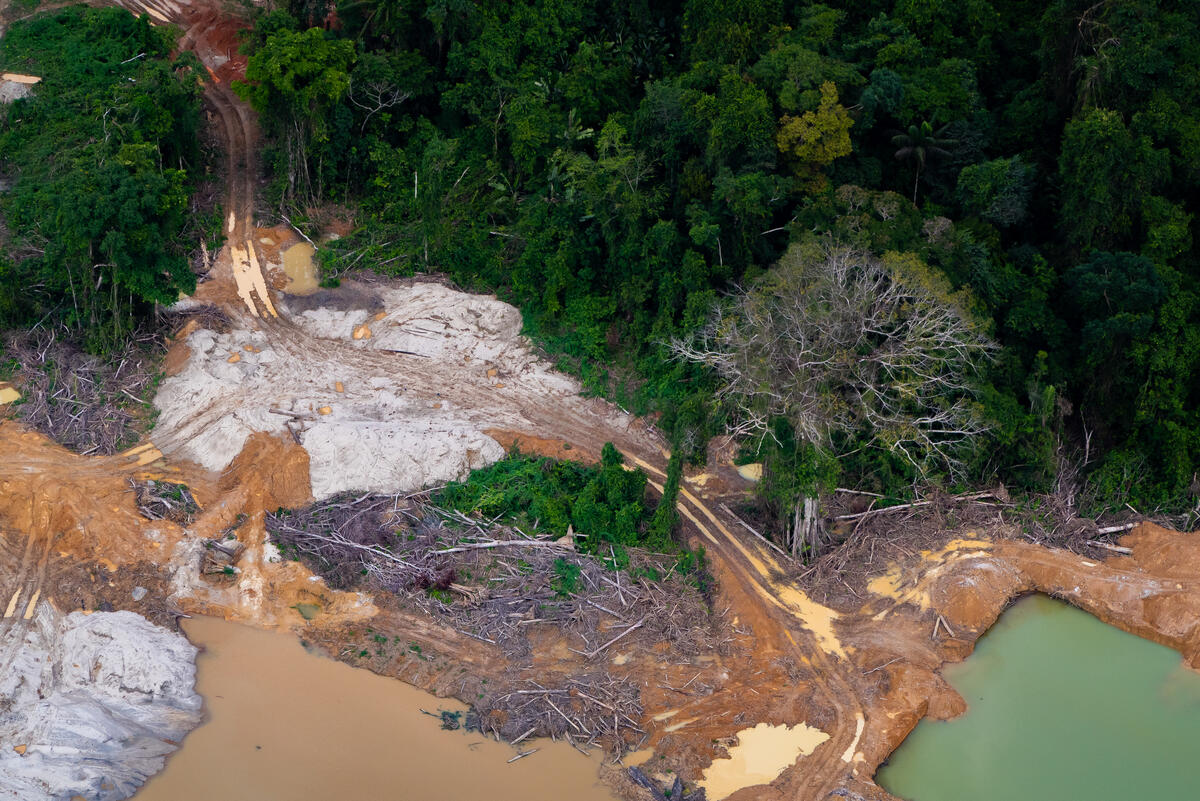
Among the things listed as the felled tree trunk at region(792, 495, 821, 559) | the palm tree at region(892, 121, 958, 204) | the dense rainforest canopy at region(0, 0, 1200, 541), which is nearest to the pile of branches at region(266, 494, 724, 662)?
the felled tree trunk at region(792, 495, 821, 559)

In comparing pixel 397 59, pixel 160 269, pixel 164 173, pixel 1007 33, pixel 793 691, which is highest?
pixel 1007 33

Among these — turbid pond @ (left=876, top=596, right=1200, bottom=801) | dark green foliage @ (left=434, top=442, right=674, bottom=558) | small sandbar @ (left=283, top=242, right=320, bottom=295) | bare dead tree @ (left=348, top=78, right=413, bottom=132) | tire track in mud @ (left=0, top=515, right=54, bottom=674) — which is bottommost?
tire track in mud @ (left=0, top=515, right=54, bottom=674)

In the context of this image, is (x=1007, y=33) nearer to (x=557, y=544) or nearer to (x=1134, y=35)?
(x=1134, y=35)

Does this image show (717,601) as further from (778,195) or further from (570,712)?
(778,195)

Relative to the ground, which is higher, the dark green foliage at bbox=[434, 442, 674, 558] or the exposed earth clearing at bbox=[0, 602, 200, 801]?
the dark green foliage at bbox=[434, 442, 674, 558]

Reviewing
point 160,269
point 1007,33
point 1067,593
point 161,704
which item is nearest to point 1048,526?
point 1067,593

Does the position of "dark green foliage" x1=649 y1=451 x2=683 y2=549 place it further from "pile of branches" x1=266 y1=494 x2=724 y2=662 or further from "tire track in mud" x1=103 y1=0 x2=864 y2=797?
"tire track in mud" x1=103 y1=0 x2=864 y2=797
